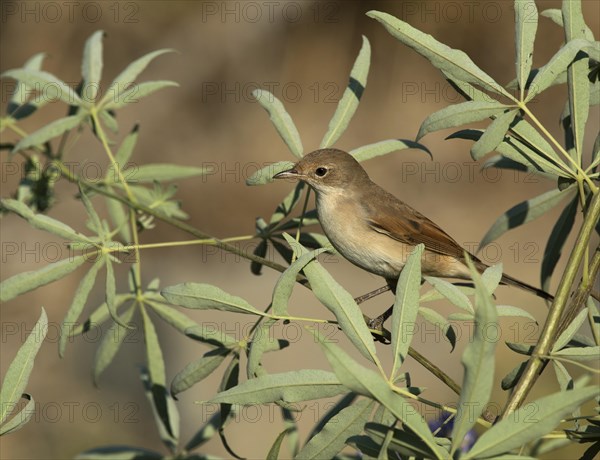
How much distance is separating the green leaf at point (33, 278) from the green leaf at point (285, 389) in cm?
125

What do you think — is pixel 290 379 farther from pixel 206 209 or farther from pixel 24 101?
pixel 206 209

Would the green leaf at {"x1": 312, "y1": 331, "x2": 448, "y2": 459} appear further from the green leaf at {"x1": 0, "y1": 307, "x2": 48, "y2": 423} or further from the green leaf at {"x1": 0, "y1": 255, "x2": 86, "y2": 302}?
the green leaf at {"x1": 0, "y1": 255, "x2": 86, "y2": 302}

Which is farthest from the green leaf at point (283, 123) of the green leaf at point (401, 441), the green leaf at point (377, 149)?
the green leaf at point (401, 441)

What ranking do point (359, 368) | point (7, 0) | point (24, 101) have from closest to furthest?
point (359, 368) < point (24, 101) < point (7, 0)

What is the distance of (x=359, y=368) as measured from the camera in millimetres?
1797

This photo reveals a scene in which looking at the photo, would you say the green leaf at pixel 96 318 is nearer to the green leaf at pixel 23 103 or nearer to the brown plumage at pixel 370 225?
the green leaf at pixel 23 103

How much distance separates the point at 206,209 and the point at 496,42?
5.09 meters

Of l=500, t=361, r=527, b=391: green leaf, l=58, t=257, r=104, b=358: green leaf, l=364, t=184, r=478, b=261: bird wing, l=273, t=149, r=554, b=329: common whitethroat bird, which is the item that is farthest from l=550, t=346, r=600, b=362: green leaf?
l=364, t=184, r=478, b=261: bird wing

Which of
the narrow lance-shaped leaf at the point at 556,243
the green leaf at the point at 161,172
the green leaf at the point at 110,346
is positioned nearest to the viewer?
the narrow lance-shaped leaf at the point at 556,243

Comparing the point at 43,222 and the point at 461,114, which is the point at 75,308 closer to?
the point at 43,222

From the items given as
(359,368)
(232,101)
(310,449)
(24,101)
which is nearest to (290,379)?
(310,449)

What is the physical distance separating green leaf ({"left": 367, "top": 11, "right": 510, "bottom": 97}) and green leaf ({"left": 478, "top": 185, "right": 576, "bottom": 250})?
2.30ft

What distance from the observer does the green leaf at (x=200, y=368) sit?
3.06 m

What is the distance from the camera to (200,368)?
3.09 m
